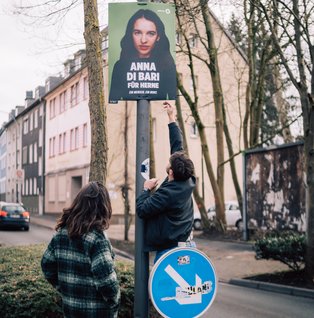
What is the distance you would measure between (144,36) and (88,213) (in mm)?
1886

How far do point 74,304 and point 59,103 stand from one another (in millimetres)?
46232

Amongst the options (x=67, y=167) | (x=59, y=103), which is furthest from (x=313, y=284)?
(x=59, y=103)

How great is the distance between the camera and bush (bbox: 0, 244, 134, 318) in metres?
5.44

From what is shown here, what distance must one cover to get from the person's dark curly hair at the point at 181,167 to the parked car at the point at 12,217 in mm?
26578

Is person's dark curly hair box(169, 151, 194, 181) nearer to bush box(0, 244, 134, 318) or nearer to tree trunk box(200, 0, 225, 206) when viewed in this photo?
bush box(0, 244, 134, 318)

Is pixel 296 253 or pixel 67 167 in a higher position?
pixel 67 167

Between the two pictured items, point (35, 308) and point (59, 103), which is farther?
point (59, 103)

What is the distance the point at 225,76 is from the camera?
130 ft

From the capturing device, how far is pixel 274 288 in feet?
36.9

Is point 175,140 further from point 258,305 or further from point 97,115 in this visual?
point 258,305

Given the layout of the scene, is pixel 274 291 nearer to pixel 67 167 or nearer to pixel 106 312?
pixel 106 312

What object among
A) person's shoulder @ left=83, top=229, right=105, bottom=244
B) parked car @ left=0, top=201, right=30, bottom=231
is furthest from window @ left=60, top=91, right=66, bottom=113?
person's shoulder @ left=83, top=229, right=105, bottom=244

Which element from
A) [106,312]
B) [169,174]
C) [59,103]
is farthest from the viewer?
[59,103]

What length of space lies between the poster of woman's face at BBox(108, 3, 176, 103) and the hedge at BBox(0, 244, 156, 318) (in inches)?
84.4
